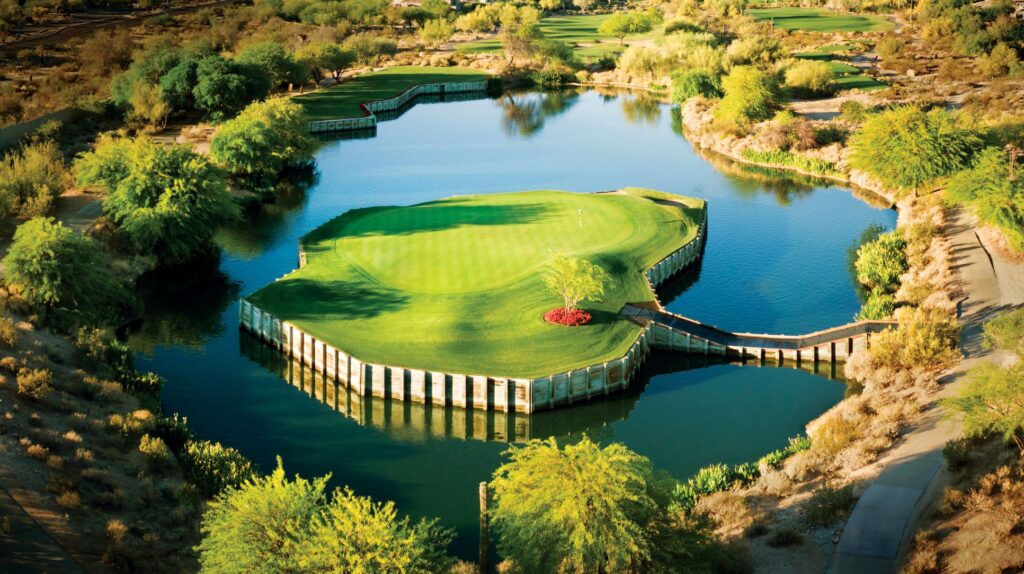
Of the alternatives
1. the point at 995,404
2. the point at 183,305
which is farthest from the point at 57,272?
the point at 995,404

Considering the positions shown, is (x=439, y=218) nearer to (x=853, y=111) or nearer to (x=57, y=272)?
(x=57, y=272)

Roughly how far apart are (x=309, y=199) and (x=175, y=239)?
25360mm

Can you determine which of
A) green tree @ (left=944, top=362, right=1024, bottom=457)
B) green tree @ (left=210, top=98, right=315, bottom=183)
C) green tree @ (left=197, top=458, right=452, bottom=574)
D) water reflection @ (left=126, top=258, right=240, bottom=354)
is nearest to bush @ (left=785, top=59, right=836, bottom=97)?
green tree @ (left=210, top=98, right=315, bottom=183)

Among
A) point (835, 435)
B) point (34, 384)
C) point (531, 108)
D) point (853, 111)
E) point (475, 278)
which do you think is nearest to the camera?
point (835, 435)

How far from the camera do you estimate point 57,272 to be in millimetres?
63531

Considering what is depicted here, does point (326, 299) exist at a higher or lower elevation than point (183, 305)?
higher

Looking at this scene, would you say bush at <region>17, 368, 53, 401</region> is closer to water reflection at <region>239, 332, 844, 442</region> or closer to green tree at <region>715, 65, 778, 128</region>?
water reflection at <region>239, 332, 844, 442</region>

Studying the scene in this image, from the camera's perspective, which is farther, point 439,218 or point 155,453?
point 439,218

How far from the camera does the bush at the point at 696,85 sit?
146 metres

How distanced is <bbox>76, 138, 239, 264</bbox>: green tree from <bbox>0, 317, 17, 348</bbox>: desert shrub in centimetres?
2107

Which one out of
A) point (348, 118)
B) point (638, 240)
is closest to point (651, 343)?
point (638, 240)

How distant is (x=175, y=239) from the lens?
3095 inches

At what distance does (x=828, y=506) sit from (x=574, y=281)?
2517 centimetres

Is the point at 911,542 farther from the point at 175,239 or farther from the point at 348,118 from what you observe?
the point at 348,118
